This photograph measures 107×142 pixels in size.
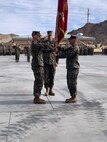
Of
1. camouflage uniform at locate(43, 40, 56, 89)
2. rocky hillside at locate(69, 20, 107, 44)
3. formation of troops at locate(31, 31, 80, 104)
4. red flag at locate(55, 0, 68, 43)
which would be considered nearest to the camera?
formation of troops at locate(31, 31, 80, 104)

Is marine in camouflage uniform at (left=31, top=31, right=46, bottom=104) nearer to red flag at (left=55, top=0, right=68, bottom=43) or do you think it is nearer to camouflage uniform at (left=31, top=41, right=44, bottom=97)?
camouflage uniform at (left=31, top=41, right=44, bottom=97)

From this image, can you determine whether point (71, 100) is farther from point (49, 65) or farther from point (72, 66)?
point (49, 65)

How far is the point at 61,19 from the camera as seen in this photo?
10367 millimetres

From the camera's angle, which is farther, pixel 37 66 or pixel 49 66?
pixel 49 66

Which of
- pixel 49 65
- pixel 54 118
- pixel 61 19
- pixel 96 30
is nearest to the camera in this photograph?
pixel 54 118

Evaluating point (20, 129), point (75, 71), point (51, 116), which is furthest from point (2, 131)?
point (75, 71)

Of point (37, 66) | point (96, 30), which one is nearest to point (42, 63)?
point (37, 66)

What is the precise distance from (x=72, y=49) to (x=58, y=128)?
311cm

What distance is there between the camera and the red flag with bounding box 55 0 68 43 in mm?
10273

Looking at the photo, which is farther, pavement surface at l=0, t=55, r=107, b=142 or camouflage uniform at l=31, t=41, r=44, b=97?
camouflage uniform at l=31, t=41, r=44, b=97

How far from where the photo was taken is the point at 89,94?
38.5 feet

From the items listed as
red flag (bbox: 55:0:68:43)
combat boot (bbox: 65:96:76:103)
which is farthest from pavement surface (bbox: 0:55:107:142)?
red flag (bbox: 55:0:68:43)

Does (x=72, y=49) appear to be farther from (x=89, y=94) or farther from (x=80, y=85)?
(x=80, y=85)

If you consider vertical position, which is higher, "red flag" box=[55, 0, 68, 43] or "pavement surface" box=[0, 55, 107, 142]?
"red flag" box=[55, 0, 68, 43]
